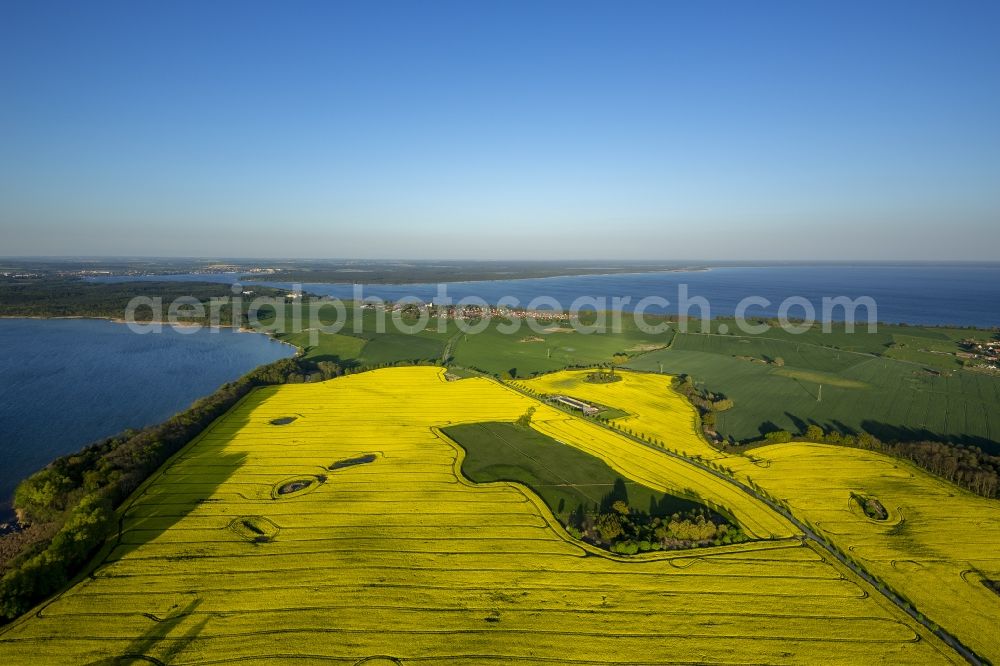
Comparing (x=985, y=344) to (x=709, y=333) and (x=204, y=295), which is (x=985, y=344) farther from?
(x=204, y=295)

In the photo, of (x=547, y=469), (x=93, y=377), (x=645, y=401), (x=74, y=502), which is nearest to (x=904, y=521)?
(x=547, y=469)

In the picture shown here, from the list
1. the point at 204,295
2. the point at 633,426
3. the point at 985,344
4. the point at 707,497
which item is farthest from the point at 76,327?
the point at 985,344

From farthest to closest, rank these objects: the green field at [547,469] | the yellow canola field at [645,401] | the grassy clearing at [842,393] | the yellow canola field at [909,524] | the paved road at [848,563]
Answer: the grassy clearing at [842,393], the yellow canola field at [645,401], the green field at [547,469], the yellow canola field at [909,524], the paved road at [848,563]

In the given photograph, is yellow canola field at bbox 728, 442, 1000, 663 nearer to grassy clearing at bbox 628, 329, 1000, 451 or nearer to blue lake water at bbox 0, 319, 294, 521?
grassy clearing at bbox 628, 329, 1000, 451

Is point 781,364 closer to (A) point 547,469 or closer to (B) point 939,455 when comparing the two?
(B) point 939,455

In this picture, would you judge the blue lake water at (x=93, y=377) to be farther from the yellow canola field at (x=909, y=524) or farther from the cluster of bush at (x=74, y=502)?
the yellow canola field at (x=909, y=524)

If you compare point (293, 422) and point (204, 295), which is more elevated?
point (204, 295)

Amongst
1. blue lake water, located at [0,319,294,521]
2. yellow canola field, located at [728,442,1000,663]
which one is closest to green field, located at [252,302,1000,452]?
yellow canola field, located at [728,442,1000,663]

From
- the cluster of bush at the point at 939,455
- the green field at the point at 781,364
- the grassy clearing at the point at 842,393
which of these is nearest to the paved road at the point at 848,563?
the cluster of bush at the point at 939,455
